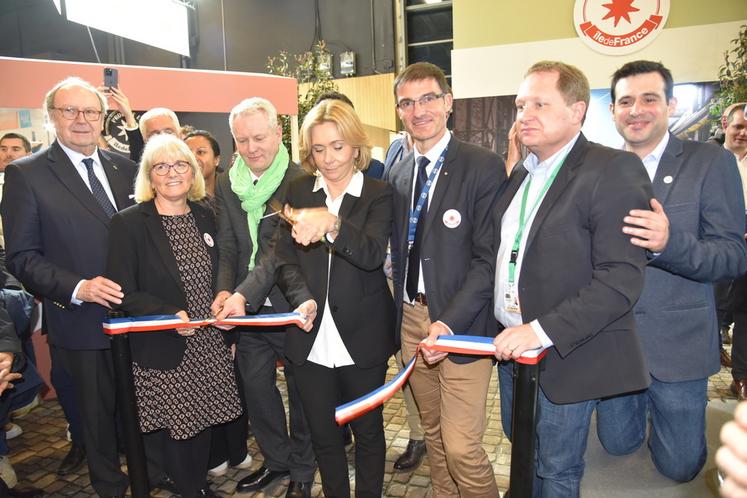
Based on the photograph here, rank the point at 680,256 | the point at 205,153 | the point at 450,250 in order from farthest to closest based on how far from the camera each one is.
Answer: the point at 205,153 → the point at 450,250 → the point at 680,256

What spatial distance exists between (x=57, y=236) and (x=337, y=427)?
1.79 metres

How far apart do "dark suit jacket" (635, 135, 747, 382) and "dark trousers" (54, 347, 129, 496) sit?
9.22 ft

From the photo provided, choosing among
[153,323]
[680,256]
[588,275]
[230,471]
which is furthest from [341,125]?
[230,471]

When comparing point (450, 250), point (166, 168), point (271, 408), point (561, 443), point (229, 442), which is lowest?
point (229, 442)

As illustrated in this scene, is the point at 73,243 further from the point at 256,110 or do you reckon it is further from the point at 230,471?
the point at 230,471

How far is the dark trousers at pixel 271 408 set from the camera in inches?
115

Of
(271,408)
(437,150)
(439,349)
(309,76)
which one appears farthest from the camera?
(309,76)

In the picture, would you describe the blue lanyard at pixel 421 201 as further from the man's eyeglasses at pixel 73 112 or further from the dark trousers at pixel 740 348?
the dark trousers at pixel 740 348

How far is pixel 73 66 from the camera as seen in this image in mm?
4602

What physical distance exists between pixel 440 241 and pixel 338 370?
753mm

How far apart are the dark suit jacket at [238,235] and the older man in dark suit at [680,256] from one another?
1.74m

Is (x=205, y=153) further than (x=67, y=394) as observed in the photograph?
Yes

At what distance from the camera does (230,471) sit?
128 inches

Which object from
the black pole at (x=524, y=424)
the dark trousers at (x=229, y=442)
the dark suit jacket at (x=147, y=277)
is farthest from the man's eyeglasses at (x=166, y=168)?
the black pole at (x=524, y=424)
